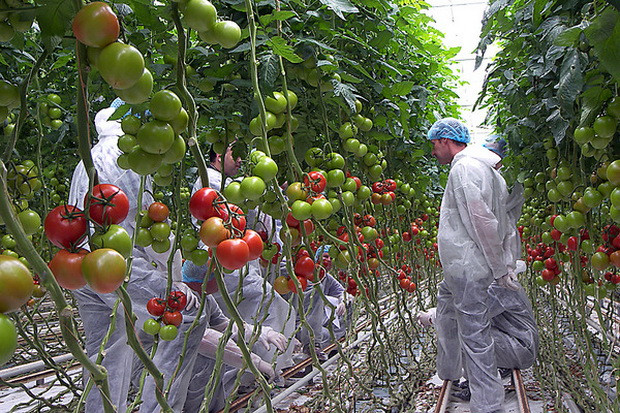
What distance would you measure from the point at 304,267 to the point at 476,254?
→ 74.4 inches

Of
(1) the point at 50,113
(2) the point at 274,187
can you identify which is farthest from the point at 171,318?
(1) the point at 50,113

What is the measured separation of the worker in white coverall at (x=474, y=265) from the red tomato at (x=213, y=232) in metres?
2.40

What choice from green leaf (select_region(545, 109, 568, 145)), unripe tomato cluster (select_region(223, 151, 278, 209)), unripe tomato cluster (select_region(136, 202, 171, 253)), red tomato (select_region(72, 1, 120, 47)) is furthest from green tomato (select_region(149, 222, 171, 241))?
green leaf (select_region(545, 109, 568, 145))

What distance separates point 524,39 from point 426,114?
48.4 inches

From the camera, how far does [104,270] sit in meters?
0.48

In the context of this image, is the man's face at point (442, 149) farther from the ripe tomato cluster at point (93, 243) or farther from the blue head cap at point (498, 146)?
the ripe tomato cluster at point (93, 243)

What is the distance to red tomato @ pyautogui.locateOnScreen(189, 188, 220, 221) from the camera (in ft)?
2.45

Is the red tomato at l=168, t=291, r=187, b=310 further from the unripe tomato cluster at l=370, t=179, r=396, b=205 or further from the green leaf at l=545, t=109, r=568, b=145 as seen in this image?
the green leaf at l=545, t=109, r=568, b=145

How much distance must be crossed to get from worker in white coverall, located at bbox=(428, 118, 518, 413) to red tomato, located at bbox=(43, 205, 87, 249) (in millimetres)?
2629

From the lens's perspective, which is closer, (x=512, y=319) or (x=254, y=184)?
(x=254, y=184)

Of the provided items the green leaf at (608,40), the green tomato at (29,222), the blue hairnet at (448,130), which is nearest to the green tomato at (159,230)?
the green tomato at (29,222)

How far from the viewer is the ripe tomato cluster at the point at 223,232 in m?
0.70

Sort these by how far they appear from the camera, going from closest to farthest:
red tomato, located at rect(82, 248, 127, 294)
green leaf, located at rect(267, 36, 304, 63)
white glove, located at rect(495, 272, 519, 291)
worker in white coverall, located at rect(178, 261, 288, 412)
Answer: red tomato, located at rect(82, 248, 127, 294), green leaf, located at rect(267, 36, 304, 63), worker in white coverall, located at rect(178, 261, 288, 412), white glove, located at rect(495, 272, 519, 291)

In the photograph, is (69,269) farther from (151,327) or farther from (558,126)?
(558,126)
